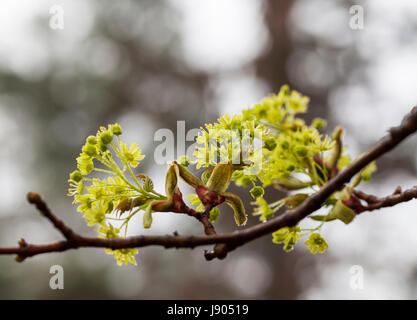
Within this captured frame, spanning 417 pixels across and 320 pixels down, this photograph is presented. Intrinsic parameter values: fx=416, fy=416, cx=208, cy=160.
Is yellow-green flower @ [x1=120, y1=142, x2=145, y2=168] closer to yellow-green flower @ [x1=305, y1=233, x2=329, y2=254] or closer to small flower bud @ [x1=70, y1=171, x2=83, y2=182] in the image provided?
small flower bud @ [x1=70, y1=171, x2=83, y2=182]

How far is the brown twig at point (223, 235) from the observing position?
2.05 feet

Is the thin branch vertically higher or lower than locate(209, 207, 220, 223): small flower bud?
higher

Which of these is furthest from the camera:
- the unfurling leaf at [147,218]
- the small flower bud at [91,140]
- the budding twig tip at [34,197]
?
the small flower bud at [91,140]

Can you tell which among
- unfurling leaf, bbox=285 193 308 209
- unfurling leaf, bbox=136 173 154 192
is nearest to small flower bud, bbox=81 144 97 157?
unfurling leaf, bbox=136 173 154 192

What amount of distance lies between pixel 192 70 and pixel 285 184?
6928 mm

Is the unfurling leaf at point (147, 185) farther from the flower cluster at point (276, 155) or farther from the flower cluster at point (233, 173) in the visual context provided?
the flower cluster at point (276, 155)

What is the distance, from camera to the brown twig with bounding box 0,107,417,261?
624 millimetres

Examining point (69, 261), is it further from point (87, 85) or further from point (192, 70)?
point (192, 70)

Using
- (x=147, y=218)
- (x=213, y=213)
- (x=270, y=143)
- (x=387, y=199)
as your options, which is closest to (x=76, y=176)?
(x=147, y=218)

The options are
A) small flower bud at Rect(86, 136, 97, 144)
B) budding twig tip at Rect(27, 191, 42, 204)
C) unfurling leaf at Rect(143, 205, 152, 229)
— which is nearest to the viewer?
budding twig tip at Rect(27, 191, 42, 204)

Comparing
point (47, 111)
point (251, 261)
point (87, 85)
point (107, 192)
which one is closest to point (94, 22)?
point (87, 85)

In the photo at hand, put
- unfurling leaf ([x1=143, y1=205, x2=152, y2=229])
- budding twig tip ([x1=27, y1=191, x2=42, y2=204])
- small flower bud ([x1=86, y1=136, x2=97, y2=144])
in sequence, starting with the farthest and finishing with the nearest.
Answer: small flower bud ([x1=86, y1=136, x2=97, y2=144]) → unfurling leaf ([x1=143, y1=205, x2=152, y2=229]) → budding twig tip ([x1=27, y1=191, x2=42, y2=204])

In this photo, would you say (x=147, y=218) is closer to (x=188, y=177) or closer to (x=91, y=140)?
(x=188, y=177)

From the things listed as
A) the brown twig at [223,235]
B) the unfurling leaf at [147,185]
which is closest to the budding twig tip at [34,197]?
the brown twig at [223,235]
